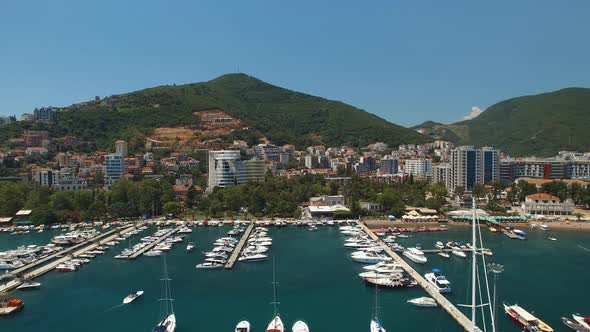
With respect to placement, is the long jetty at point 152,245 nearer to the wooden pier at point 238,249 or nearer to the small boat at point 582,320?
the wooden pier at point 238,249

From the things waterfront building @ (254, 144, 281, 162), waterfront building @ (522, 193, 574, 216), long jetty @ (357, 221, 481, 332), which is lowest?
long jetty @ (357, 221, 481, 332)

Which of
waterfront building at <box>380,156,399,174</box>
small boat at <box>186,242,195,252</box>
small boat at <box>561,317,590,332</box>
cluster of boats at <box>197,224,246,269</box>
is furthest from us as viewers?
waterfront building at <box>380,156,399,174</box>

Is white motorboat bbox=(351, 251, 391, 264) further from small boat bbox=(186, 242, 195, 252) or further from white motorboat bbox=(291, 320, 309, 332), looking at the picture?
small boat bbox=(186, 242, 195, 252)

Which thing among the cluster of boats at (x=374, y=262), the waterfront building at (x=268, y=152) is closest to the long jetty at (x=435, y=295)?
the cluster of boats at (x=374, y=262)

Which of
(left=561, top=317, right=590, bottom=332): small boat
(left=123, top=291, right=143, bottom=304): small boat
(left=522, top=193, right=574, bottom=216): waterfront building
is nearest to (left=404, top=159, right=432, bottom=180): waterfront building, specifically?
(left=522, top=193, right=574, bottom=216): waterfront building

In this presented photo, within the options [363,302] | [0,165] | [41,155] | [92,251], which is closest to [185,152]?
[41,155]

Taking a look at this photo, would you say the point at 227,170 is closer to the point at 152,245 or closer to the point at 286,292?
the point at 152,245

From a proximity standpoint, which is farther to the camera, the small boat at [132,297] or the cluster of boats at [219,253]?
the cluster of boats at [219,253]

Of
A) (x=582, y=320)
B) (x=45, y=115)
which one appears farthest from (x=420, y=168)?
(x=45, y=115)
